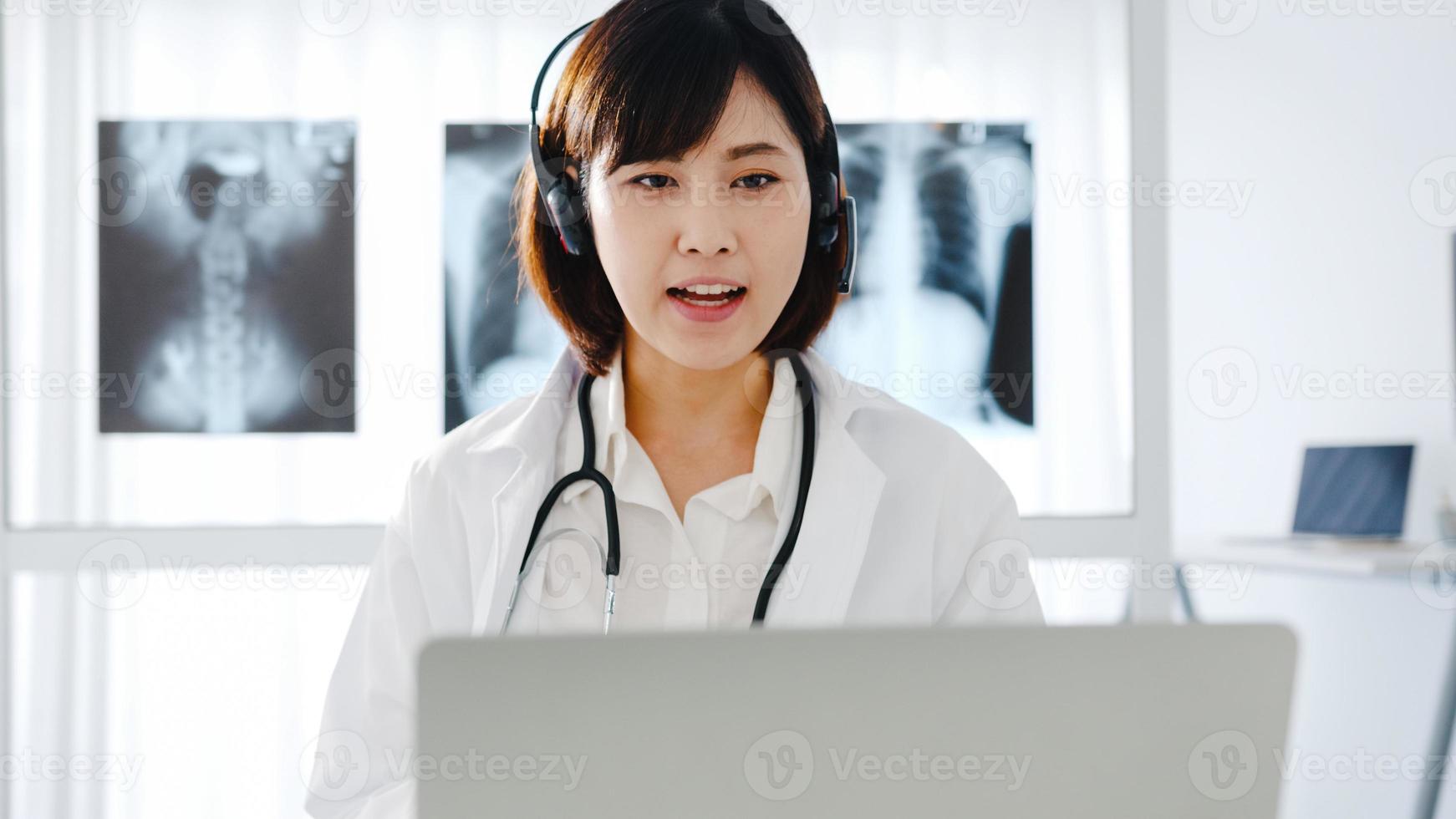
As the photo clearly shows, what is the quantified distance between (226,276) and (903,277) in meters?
1.43

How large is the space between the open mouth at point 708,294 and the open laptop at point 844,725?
0.82 meters

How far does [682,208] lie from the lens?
1.30 meters

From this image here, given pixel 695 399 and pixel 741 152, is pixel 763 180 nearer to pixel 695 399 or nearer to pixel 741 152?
pixel 741 152

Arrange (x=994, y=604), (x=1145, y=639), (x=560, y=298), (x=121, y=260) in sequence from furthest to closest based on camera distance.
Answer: (x=121, y=260) → (x=560, y=298) → (x=994, y=604) → (x=1145, y=639)

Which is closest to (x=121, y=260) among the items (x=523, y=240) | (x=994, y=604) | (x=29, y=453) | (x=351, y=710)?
(x=29, y=453)

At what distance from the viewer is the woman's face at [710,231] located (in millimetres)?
1290

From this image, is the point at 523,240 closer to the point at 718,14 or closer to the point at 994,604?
the point at 718,14

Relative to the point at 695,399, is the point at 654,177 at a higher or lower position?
higher

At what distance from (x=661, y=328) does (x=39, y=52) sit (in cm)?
178

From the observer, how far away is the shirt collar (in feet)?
4.41

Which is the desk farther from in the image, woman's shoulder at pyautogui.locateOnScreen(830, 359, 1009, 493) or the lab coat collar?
the lab coat collar

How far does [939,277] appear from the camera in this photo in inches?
91.4

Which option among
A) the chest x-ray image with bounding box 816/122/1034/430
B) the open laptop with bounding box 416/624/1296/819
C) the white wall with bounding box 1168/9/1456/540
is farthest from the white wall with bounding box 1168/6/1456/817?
the open laptop with bounding box 416/624/1296/819

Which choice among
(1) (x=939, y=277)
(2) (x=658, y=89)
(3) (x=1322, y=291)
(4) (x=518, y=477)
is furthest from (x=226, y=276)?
(3) (x=1322, y=291)
